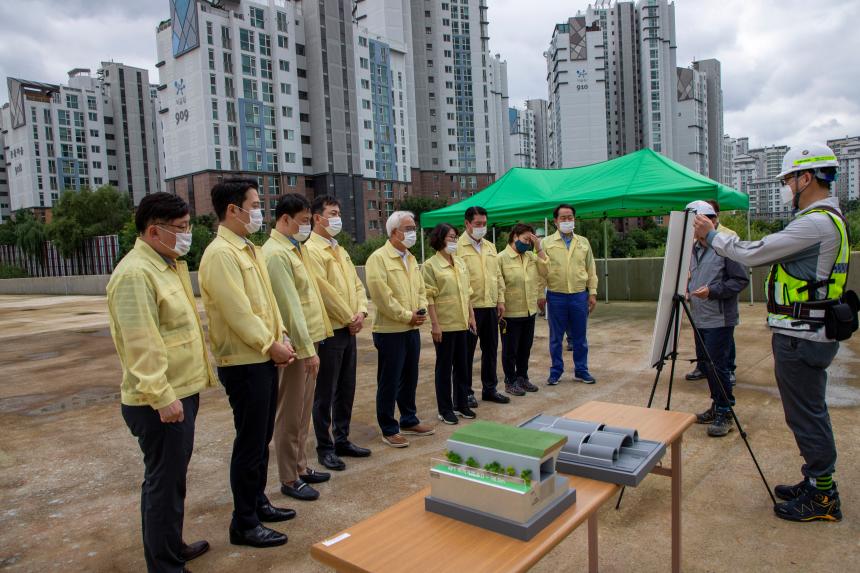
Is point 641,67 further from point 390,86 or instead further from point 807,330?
point 807,330

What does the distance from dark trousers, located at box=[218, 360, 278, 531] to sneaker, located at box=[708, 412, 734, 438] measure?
3.28 metres

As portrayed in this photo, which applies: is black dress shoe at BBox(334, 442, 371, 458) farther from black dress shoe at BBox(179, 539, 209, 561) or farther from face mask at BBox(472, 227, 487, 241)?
face mask at BBox(472, 227, 487, 241)

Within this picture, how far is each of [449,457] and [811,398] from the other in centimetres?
225

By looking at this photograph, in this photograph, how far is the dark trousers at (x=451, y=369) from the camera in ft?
16.2

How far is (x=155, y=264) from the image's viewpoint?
2525 mm

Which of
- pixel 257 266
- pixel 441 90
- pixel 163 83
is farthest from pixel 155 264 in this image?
pixel 441 90

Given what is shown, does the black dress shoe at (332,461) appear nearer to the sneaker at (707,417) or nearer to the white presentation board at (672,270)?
the white presentation board at (672,270)

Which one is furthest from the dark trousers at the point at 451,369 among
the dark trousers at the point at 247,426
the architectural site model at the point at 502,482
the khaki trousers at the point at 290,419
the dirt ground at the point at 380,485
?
the architectural site model at the point at 502,482

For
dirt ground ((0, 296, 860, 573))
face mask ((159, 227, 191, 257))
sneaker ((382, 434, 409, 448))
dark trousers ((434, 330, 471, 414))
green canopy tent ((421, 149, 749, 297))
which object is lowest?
dirt ground ((0, 296, 860, 573))

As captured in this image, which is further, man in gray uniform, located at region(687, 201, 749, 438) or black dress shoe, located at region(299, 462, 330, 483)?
man in gray uniform, located at region(687, 201, 749, 438)

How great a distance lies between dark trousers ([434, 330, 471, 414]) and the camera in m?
4.95

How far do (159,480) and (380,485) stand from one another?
156 cm

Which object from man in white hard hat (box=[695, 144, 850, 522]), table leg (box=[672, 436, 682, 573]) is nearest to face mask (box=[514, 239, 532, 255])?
man in white hard hat (box=[695, 144, 850, 522])

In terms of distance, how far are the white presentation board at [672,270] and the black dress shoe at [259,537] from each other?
2284 mm
